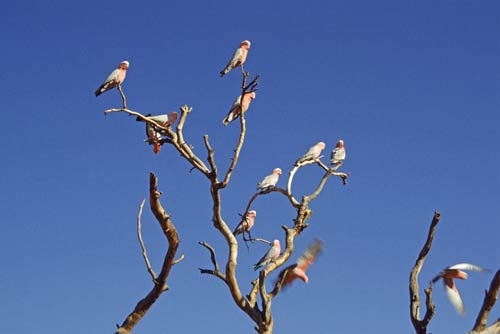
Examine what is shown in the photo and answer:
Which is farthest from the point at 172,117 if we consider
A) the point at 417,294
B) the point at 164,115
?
the point at 417,294

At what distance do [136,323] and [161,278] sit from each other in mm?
539

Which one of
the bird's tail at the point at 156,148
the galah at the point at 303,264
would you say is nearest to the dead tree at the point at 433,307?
the galah at the point at 303,264

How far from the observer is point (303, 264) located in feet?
31.6

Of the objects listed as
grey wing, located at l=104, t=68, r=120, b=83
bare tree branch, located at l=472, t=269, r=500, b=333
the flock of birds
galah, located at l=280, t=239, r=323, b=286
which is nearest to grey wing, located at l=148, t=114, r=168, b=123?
the flock of birds

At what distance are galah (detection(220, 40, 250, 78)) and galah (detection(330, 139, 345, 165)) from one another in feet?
6.55

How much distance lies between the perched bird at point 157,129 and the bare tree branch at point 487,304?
13.6 feet

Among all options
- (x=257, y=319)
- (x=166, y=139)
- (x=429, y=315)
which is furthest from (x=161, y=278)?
(x=429, y=315)

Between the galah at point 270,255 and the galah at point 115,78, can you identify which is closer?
the galah at point 270,255

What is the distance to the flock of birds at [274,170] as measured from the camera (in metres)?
9.17

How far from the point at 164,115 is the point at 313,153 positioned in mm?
A: 2409

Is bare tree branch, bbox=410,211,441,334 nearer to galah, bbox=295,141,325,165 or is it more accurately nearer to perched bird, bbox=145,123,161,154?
galah, bbox=295,141,325,165

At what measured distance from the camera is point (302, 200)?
397 inches

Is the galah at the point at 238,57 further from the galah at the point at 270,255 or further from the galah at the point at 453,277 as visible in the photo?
the galah at the point at 453,277

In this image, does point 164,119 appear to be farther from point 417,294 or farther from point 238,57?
point 417,294
